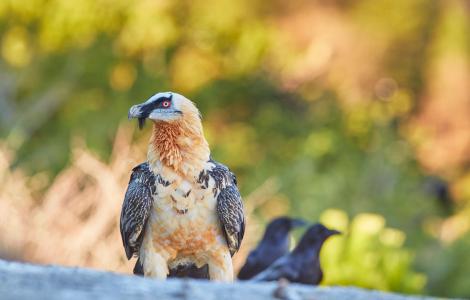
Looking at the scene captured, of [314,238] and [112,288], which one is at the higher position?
[314,238]

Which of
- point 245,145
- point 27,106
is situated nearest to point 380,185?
point 245,145

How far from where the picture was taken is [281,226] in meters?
6.59

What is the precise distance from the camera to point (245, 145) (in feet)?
38.2

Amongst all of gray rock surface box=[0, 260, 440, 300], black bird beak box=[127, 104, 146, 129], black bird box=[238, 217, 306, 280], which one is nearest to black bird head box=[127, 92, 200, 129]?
black bird beak box=[127, 104, 146, 129]

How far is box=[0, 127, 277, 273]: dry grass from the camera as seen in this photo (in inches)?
313

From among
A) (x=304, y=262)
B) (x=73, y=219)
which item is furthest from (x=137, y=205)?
(x=73, y=219)

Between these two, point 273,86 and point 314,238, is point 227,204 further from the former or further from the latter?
point 273,86

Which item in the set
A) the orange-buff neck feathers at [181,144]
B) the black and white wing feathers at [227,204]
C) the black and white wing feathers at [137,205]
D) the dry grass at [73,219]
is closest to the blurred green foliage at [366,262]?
the dry grass at [73,219]

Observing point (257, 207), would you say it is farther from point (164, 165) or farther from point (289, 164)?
point (164, 165)

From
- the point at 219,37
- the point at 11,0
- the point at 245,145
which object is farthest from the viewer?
the point at 219,37

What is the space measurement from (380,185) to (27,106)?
350 cm

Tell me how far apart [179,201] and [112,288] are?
3.74 feet

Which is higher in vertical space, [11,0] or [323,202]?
[11,0]

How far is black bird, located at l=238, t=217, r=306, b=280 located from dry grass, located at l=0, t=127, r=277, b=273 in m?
1.36
